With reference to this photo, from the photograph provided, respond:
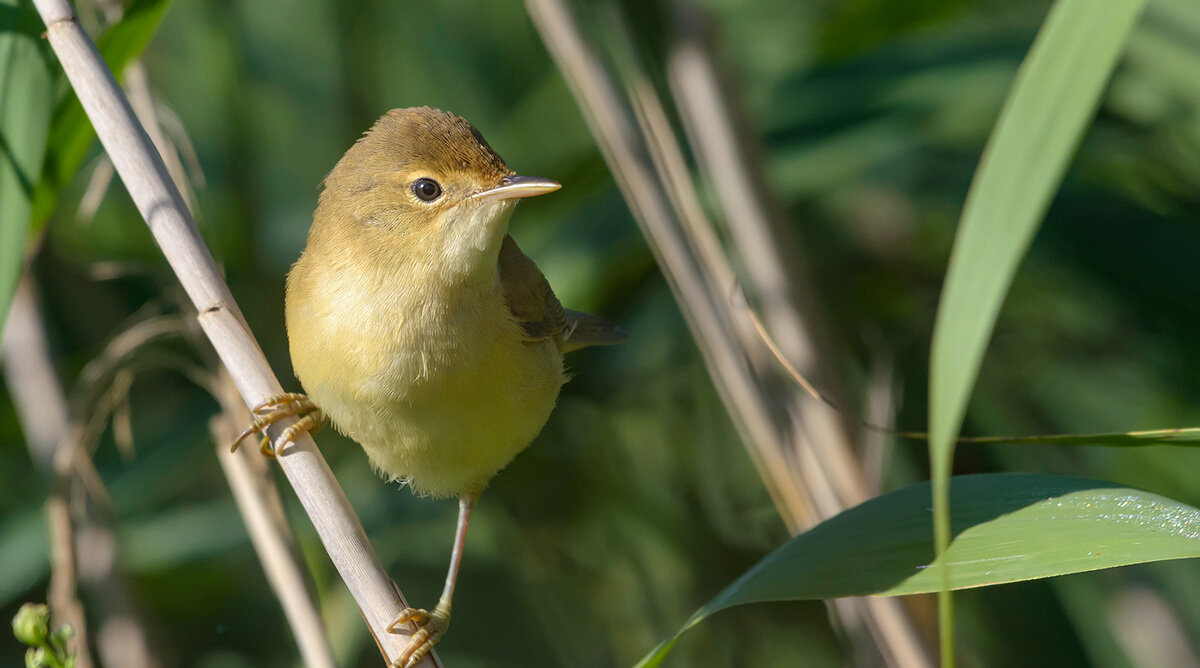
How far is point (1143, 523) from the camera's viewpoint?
45.1 inches

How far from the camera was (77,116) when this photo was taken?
1.69m

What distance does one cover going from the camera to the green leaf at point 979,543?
1.12m

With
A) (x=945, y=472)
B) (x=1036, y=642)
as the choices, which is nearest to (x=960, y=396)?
(x=945, y=472)

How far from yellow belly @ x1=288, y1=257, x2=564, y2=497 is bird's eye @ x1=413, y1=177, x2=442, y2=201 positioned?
0.18m

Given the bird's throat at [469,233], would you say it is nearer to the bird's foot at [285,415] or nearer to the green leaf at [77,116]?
the bird's foot at [285,415]

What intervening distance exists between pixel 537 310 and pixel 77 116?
886mm

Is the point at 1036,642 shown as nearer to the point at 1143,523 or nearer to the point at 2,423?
the point at 1143,523

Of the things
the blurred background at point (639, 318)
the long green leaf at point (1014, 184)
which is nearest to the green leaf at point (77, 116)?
the blurred background at point (639, 318)

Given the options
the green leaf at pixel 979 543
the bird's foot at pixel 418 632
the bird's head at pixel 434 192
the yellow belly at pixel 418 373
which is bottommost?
the green leaf at pixel 979 543

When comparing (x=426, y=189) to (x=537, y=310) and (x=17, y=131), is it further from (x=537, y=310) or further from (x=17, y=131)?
(x=17, y=131)

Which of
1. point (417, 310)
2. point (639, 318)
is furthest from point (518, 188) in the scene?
point (639, 318)

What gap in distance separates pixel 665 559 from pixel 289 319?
4.64 ft

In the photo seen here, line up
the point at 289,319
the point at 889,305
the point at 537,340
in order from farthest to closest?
the point at 889,305
the point at 537,340
the point at 289,319

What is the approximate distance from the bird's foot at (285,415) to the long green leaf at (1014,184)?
107cm
